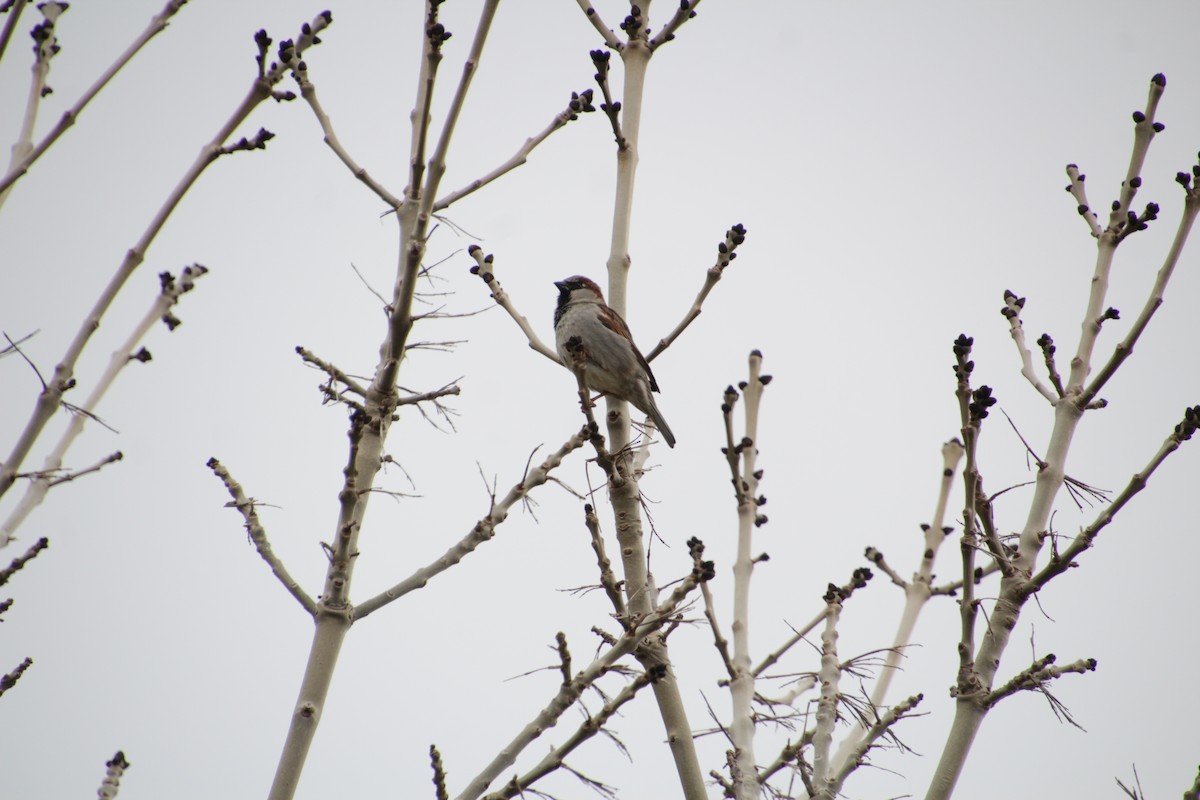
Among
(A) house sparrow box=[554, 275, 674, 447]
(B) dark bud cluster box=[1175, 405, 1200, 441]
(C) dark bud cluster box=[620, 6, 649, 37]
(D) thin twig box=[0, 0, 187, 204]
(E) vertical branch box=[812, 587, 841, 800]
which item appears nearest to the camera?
(D) thin twig box=[0, 0, 187, 204]

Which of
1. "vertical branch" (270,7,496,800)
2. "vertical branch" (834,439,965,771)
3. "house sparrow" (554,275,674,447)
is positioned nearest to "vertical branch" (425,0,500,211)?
"vertical branch" (270,7,496,800)

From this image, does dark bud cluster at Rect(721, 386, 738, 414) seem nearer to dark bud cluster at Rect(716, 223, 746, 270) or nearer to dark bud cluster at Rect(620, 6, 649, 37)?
dark bud cluster at Rect(716, 223, 746, 270)

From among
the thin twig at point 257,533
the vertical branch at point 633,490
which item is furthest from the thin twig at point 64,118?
the vertical branch at point 633,490

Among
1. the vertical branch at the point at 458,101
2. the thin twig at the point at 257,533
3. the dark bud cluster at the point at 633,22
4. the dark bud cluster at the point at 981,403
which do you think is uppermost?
the dark bud cluster at the point at 633,22

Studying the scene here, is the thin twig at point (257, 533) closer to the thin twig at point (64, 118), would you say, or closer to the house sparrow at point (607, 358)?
the thin twig at point (64, 118)

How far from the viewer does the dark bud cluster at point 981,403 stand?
9.25 feet

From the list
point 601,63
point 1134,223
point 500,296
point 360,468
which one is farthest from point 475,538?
point 1134,223

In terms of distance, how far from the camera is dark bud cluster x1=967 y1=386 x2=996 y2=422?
2820mm

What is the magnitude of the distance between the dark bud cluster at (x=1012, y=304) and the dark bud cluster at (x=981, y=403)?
136cm

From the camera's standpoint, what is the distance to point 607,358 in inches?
223

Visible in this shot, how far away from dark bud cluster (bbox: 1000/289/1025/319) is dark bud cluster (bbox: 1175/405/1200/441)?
0.84m

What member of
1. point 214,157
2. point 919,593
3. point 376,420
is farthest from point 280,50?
point 919,593

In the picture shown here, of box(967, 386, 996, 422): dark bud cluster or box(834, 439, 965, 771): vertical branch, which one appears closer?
box(967, 386, 996, 422): dark bud cluster

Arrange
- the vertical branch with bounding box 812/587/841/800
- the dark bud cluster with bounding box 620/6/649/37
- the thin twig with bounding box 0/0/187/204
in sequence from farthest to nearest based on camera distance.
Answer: the dark bud cluster with bounding box 620/6/649/37 < the vertical branch with bounding box 812/587/841/800 < the thin twig with bounding box 0/0/187/204
